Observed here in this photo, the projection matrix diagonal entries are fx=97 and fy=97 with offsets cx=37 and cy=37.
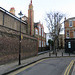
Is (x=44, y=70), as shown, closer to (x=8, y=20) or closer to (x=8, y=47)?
(x=8, y=47)

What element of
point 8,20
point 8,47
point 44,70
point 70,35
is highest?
point 8,20

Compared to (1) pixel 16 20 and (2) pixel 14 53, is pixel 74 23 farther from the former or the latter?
(2) pixel 14 53

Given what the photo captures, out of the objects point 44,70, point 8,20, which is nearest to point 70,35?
point 8,20

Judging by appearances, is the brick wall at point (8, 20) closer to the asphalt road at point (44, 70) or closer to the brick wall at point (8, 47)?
the brick wall at point (8, 47)

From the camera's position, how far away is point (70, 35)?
33.3m

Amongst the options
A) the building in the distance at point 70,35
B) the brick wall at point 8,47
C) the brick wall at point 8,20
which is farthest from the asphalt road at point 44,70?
the building in the distance at point 70,35

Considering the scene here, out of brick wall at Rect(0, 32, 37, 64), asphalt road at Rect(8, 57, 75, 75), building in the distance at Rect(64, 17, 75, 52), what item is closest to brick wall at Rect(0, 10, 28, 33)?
brick wall at Rect(0, 32, 37, 64)

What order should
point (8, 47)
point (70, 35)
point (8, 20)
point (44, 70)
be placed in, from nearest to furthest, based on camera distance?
point (44, 70) → point (8, 47) → point (8, 20) → point (70, 35)

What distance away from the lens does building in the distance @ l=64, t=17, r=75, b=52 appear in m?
32.5

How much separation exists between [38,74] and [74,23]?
2956cm

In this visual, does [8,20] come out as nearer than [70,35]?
Yes

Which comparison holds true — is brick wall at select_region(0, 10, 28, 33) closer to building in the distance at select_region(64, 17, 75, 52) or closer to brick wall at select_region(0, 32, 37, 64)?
brick wall at select_region(0, 32, 37, 64)

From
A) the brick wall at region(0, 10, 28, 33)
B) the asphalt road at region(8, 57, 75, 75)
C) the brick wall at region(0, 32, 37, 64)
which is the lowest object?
the asphalt road at region(8, 57, 75, 75)

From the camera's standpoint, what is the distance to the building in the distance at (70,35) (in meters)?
32.5
